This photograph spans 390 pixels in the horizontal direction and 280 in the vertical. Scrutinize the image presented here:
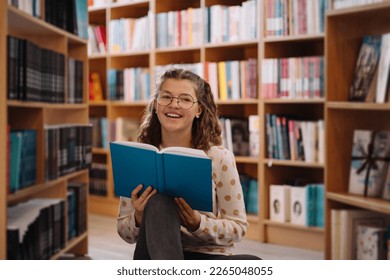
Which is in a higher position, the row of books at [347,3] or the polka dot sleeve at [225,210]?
the row of books at [347,3]

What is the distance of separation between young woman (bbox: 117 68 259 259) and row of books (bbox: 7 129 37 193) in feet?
1.98

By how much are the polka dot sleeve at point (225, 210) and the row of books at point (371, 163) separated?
62 cm

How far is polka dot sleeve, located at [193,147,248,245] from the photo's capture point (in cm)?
151

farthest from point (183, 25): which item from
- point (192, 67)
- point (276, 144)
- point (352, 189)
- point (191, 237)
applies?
point (191, 237)

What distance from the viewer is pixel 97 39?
2.94 meters

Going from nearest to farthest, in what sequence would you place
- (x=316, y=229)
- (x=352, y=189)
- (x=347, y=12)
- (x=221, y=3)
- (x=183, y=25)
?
(x=347, y=12) → (x=352, y=189) → (x=221, y=3) → (x=183, y=25) → (x=316, y=229)

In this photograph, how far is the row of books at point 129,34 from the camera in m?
2.73

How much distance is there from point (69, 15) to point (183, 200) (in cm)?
142

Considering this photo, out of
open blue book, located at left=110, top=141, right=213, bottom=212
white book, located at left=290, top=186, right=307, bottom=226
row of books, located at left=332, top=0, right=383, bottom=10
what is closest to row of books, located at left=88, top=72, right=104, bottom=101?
white book, located at left=290, top=186, right=307, bottom=226

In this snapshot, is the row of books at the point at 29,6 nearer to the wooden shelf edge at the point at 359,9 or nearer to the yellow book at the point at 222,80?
the yellow book at the point at 222,80

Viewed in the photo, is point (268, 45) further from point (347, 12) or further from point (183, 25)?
point (347, 12)

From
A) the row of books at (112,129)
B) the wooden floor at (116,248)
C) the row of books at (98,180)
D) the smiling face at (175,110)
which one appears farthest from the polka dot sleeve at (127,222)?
the row of books at (98,180)

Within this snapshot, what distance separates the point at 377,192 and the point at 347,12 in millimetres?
607

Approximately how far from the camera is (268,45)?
111 inches
